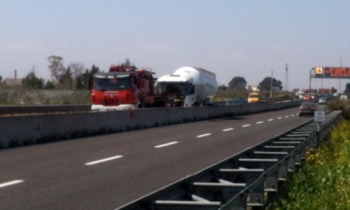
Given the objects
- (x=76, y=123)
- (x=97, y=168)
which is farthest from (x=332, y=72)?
(x=97, y=168)

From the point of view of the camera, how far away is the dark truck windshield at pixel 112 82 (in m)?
37.8

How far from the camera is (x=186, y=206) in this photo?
18.5 feet

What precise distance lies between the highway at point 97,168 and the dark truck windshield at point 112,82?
46.9ft

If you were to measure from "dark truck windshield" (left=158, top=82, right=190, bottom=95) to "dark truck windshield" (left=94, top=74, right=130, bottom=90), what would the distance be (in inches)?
398

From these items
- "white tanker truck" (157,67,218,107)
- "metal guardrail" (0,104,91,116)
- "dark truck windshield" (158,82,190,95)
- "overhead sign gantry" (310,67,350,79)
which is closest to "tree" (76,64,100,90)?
"white tanker truck" (157,67,218,107)

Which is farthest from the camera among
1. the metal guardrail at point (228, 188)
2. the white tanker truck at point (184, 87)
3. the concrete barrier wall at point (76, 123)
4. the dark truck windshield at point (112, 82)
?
the white tanker truck at point (184, 87)

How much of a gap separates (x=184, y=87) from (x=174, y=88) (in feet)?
2.49

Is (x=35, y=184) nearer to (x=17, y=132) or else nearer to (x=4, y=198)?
(x=4, y=198)

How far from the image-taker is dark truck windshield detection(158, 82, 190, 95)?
4806cm

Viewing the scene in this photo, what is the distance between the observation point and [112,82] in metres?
38.0

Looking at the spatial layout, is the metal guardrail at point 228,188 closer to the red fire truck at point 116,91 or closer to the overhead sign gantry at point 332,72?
the red fire truck at point 116,91

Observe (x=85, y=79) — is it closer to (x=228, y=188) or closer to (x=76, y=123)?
(x=76, y=123)

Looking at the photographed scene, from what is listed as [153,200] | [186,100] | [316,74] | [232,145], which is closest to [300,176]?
[153,200]

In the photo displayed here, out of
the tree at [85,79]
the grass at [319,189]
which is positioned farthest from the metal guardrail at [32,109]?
the tree at [85,79]
